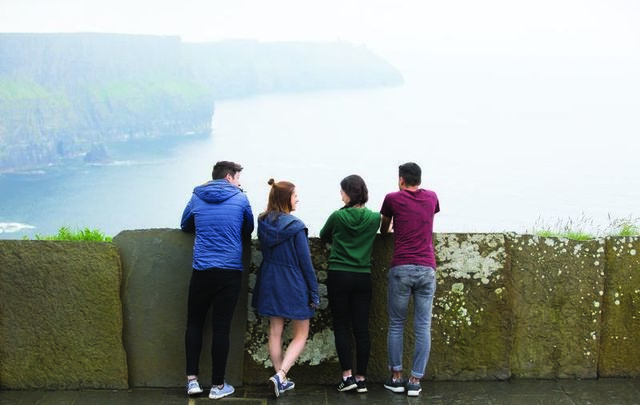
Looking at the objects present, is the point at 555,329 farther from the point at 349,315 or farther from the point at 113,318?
the point at 113,318

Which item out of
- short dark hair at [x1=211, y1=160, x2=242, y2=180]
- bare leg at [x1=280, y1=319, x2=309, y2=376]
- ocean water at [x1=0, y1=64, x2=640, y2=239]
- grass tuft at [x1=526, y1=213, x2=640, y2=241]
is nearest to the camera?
short dark hair at [x1=211, y1=160, x2=242, y2=180]

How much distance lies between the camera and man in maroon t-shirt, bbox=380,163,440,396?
5770mm

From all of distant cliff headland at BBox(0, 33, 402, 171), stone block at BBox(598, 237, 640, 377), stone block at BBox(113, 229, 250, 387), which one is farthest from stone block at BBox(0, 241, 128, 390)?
distant cliff headland at BBox(0, 33, 402, 171)

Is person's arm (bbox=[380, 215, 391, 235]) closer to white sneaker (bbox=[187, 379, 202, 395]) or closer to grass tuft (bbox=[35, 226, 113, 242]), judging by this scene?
white sneaker (bbox=[187, 379, 202, 395])

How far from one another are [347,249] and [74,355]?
2099mm

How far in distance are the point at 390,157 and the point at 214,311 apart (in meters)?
119

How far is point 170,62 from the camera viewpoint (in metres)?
144

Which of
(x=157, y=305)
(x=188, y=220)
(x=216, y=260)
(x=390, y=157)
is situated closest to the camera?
(x=216, y=260)

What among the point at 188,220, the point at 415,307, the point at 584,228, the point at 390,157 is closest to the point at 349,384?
the point at 415,307

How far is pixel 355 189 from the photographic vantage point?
18.9 feet

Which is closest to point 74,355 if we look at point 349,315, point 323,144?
point 349,315

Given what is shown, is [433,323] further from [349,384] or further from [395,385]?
[349,384]

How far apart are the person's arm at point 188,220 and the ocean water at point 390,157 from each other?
70599 millimetres

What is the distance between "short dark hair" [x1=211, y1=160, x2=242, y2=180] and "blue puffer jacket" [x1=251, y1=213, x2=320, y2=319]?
1.26 ft
